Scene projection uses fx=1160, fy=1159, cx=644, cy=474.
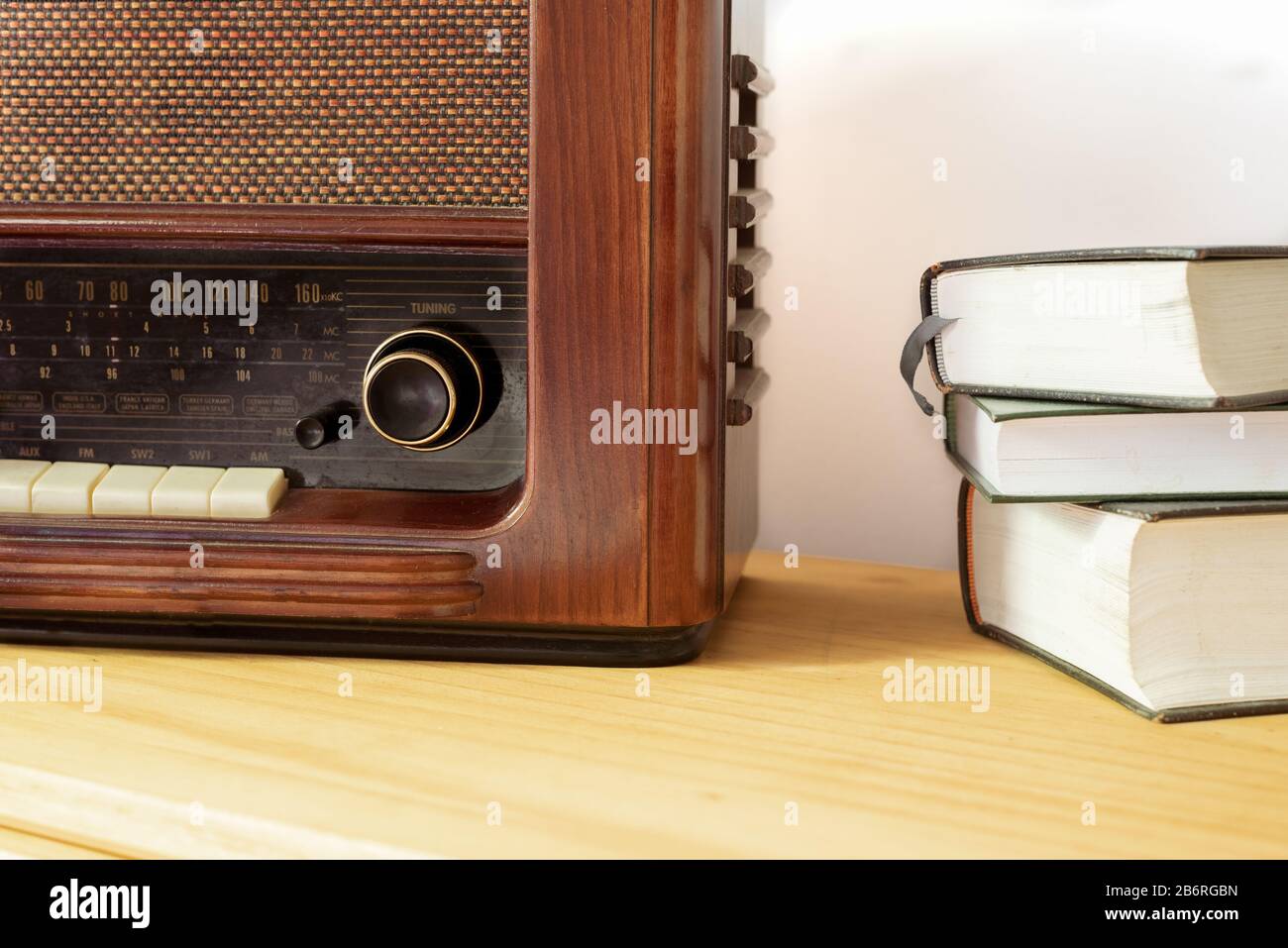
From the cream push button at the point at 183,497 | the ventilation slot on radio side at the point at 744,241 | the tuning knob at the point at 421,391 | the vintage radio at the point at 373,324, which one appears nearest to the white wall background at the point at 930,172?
the ventilation slot on radio side at the point at 744,241

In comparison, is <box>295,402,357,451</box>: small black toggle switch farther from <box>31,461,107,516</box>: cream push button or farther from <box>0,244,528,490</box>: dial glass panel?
<box>31,461,107,516</box>: cream push button

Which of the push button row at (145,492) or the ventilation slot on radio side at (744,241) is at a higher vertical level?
the ventilation slot on radio side at (744,241)

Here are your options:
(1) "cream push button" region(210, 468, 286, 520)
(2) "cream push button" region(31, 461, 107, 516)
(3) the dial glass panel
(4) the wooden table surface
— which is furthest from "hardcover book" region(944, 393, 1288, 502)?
(2) "cream push button" region(31, 461, 107, 516)

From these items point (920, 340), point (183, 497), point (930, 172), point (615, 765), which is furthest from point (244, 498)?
point (930, 172)

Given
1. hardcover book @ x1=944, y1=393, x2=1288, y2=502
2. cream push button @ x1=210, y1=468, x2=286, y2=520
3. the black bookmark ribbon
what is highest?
the black bookmark ribbon

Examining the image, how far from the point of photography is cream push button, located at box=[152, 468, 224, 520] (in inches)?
25.6

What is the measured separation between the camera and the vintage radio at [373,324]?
2.00ft

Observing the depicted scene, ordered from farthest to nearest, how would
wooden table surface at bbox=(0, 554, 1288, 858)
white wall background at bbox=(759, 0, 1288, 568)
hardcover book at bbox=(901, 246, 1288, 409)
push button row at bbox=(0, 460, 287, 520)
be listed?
white wall background at bbox=(759, 0, 1288, 568) < push button row at bbox=(0, 460, 287, 520) < hardcover book at bbox=(901, 246, 1288, 409) < wooden table surface at bbox=(0, 554, 1288, 858)

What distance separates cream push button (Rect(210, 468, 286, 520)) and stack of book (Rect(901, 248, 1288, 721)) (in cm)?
40

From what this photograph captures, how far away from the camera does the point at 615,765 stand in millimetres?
501

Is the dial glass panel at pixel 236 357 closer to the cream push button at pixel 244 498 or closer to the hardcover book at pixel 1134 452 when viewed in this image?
the cream push button at pixel 244 498

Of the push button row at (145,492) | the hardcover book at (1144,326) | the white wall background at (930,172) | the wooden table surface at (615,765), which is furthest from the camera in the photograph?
the white wall background at (930,172)

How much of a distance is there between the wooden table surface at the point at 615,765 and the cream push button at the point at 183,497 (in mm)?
83

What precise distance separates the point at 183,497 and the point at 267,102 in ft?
0.73
